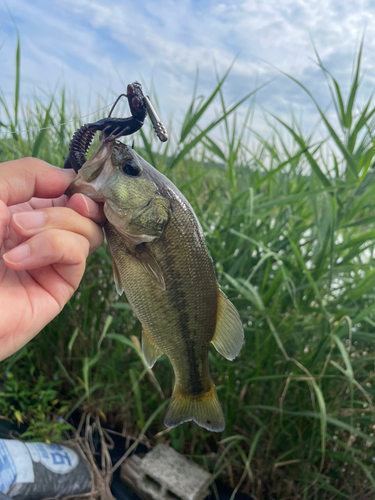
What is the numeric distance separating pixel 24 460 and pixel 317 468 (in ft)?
5.58

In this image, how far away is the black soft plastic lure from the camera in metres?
0.90

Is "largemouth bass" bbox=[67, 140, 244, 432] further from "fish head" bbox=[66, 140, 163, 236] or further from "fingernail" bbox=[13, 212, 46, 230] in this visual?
"fingernail" bbox=[13, 212, 46, 230]

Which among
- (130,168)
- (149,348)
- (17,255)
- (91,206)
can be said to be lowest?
(149,348)

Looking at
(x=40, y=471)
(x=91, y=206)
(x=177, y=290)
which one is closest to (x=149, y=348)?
(x=177, y=290)

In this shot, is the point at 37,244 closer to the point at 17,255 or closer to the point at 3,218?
the point at 17,255

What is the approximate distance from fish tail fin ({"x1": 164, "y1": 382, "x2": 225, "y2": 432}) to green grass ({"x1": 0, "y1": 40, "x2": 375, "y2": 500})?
0.59 metres

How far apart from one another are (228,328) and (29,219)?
662 millimetres

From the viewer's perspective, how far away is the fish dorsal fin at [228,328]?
1.16m

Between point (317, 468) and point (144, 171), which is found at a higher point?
point (144, 171)

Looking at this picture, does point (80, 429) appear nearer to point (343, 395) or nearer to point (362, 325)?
point (343, 395)

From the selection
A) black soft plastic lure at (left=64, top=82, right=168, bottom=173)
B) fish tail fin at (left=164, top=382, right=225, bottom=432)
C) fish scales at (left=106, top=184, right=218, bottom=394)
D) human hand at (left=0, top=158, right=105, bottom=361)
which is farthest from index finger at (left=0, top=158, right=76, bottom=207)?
fish tail fin at (left=164, top=382, right=225, bottom=432)

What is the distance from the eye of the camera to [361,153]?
2.01 metres

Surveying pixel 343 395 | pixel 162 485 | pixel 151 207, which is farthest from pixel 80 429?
pixel 151 207

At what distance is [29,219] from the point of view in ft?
3.31
